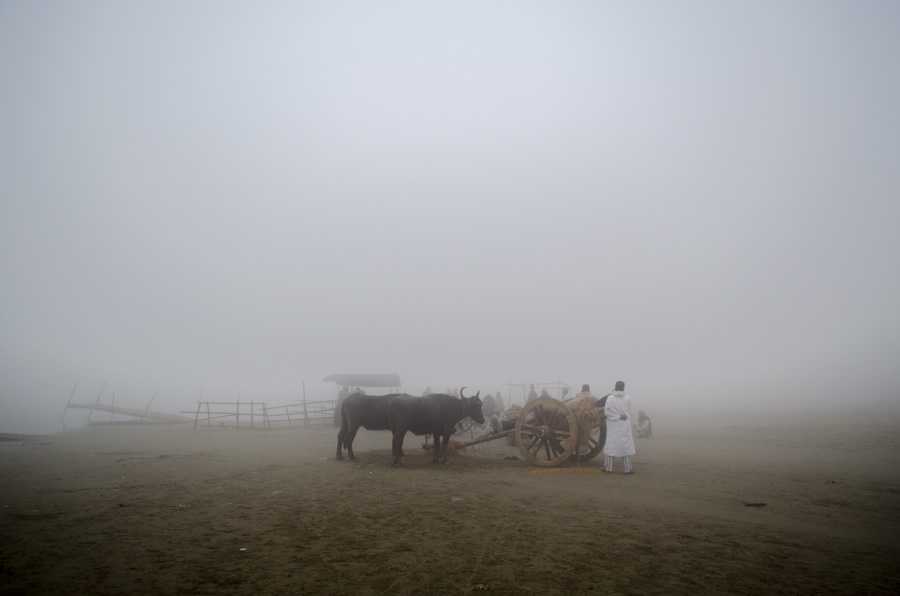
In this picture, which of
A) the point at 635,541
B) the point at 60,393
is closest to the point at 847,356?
the point at 635,541

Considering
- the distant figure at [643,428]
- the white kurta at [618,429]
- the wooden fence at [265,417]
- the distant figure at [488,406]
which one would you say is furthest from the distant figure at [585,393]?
the wooden fence at [265,417]

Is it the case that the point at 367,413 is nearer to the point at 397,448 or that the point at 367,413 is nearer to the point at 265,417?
the point at 397,448

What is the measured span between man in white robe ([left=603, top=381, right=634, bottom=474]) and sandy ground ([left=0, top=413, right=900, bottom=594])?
0.37 meters

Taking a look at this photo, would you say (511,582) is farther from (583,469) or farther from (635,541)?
(583,469)

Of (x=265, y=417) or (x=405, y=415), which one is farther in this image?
(x=265, y=417)

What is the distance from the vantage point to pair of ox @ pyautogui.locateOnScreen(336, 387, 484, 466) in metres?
11.2

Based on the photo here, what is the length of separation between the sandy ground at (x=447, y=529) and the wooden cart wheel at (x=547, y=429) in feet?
1.42

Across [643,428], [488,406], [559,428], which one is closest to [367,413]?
[559,428]

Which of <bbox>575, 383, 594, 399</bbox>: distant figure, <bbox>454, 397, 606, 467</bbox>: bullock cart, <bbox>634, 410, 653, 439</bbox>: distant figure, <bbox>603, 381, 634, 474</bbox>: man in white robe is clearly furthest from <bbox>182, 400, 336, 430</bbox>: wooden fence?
<bbox>603, 381, 634, 474</bbox>: man in white robe

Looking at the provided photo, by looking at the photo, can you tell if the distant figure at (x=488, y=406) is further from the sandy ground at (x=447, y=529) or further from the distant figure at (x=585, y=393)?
the sandy ground at (x=447, y=529)

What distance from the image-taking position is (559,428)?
1094cm

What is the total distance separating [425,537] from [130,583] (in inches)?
119

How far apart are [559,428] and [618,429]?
157 cm

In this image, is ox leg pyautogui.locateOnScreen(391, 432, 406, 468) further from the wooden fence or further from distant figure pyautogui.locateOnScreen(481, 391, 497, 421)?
the wooden fence
